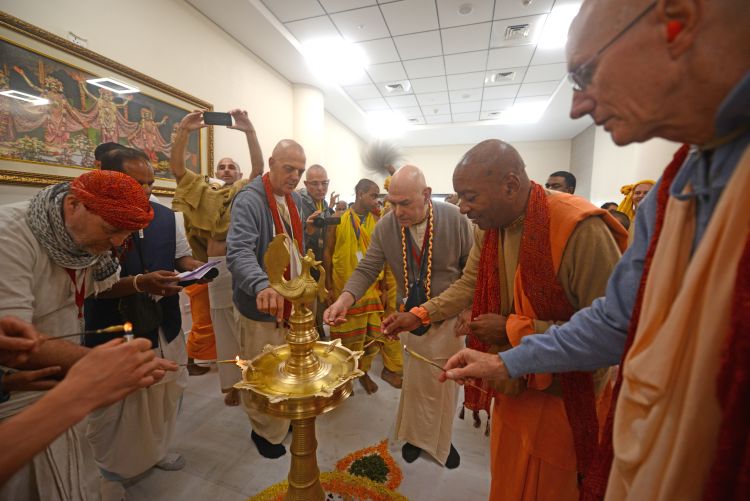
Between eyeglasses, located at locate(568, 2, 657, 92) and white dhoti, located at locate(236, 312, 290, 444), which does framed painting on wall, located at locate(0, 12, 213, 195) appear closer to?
white dhoti, located at locate(236, 312, 290, 444)

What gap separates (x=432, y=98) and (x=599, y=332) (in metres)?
7.50

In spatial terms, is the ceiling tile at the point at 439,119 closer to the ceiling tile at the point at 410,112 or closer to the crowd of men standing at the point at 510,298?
the ceiling tile at the point at 410,112

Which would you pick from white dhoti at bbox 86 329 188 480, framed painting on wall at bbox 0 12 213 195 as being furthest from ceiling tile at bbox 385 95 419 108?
white dhoti at bbox 86 329 188 480

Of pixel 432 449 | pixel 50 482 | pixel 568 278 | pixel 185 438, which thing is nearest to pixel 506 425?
pixel 568 278

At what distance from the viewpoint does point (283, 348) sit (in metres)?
1.45

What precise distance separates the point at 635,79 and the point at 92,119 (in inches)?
160

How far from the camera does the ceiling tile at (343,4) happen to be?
13.4 ft

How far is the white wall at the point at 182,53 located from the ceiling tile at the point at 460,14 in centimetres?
306

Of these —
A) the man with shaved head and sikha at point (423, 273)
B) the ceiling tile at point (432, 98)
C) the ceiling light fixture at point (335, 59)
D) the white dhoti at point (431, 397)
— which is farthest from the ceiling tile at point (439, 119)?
the white dhoti at point (431, 397)

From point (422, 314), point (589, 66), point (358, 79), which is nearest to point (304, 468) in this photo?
point (422, 314)

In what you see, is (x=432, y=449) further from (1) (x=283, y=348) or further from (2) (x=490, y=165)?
(2) (x=490, y=165)

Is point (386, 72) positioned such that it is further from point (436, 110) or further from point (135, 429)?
point (135, 429)

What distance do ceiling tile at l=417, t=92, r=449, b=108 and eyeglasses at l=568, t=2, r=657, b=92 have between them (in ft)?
23.2

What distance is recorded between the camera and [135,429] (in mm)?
1913
